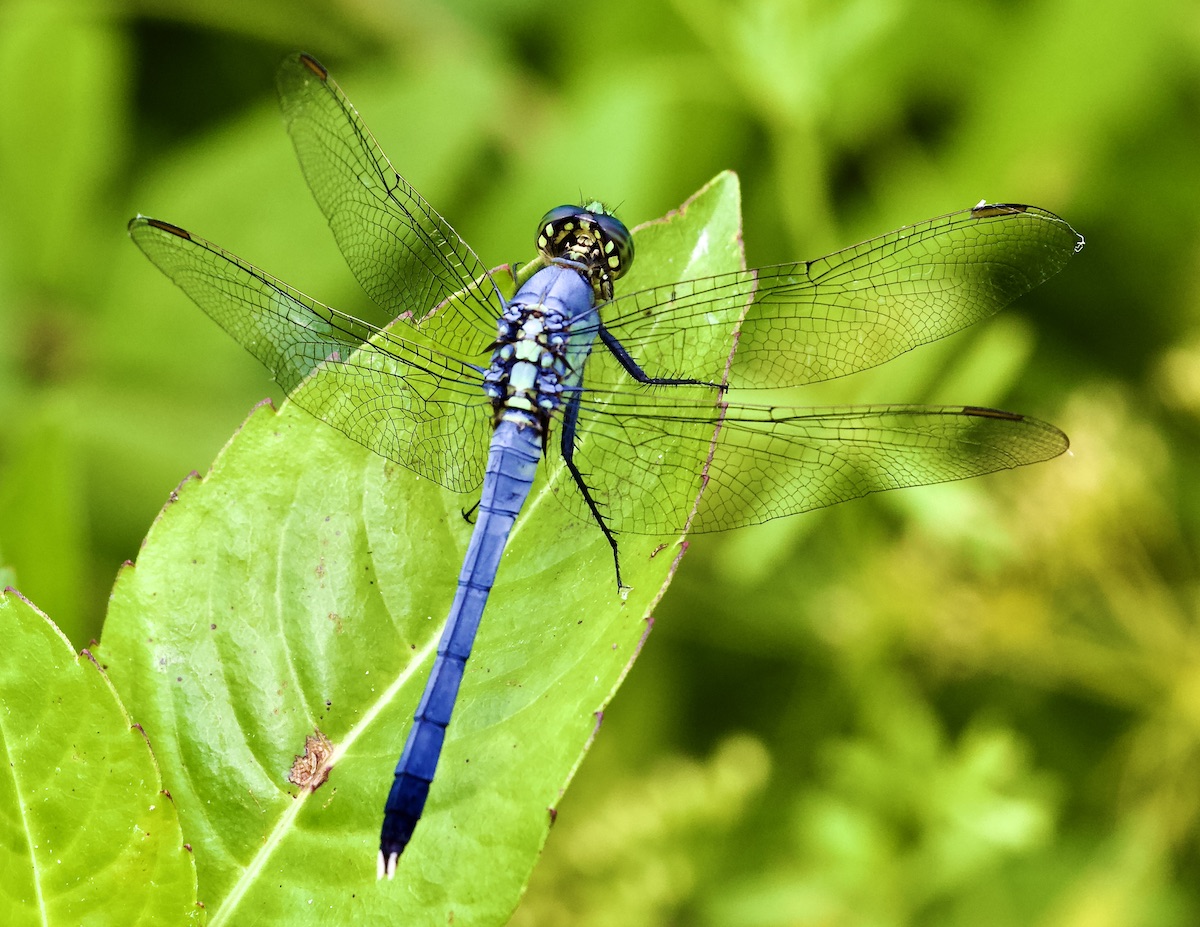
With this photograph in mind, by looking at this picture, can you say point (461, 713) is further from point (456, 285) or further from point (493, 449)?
point (456, 285)

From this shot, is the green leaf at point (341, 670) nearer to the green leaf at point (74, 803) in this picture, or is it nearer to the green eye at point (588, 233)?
the green leaf at point (74, 803)

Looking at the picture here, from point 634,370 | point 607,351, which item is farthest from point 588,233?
point 634,370

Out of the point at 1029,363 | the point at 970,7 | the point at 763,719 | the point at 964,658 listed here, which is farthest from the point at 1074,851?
the point at 970,7

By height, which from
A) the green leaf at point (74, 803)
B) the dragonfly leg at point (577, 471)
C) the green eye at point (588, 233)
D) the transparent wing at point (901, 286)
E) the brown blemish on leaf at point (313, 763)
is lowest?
the green leaf at point (74, 803)

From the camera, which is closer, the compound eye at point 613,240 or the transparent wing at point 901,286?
the transparent wing at point 901,286

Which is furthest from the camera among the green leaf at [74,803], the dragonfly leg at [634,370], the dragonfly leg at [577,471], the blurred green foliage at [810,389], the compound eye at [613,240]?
the blurred green foliage at [810,389]

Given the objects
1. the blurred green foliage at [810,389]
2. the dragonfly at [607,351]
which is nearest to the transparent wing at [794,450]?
the dragonfly at [607,351]
